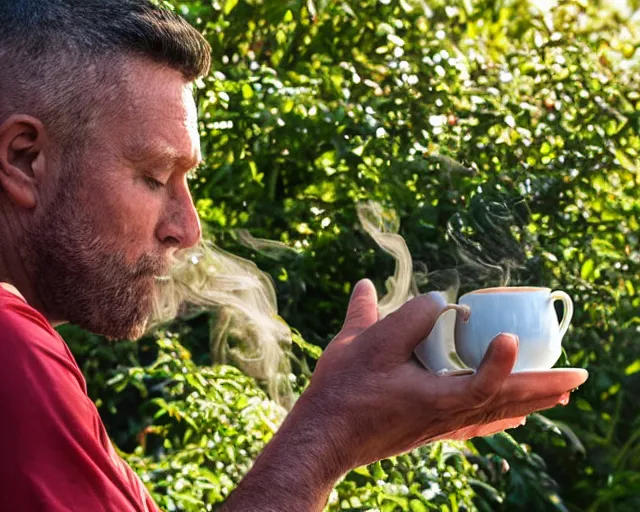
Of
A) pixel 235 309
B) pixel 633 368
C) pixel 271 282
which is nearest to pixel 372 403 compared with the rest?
pixel 235 309

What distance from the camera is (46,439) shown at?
1.39 meters

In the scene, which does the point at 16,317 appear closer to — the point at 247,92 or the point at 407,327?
the point at 407,327

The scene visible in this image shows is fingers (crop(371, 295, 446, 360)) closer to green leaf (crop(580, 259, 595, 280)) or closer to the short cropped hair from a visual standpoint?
the short cropped hair

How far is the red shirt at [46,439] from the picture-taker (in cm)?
136

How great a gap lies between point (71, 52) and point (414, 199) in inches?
100

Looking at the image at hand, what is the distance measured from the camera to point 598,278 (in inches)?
175

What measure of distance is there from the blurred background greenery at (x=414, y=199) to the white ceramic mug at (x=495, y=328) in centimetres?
161

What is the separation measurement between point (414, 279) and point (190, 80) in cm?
137

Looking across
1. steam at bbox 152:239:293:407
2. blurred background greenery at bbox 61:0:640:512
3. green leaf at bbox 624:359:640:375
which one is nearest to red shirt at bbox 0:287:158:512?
steam at bbox 152:239:293:407

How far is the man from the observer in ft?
5.62

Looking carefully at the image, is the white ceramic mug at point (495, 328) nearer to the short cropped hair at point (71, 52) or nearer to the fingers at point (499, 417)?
the fingers at point (499, 417)

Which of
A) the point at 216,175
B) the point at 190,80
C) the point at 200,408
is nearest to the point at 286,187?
the point at 216,175

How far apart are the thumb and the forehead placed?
1.19 feet

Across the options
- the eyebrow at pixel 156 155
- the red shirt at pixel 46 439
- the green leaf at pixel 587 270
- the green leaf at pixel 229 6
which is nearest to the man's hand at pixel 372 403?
the red shirt at pixel 46 439
